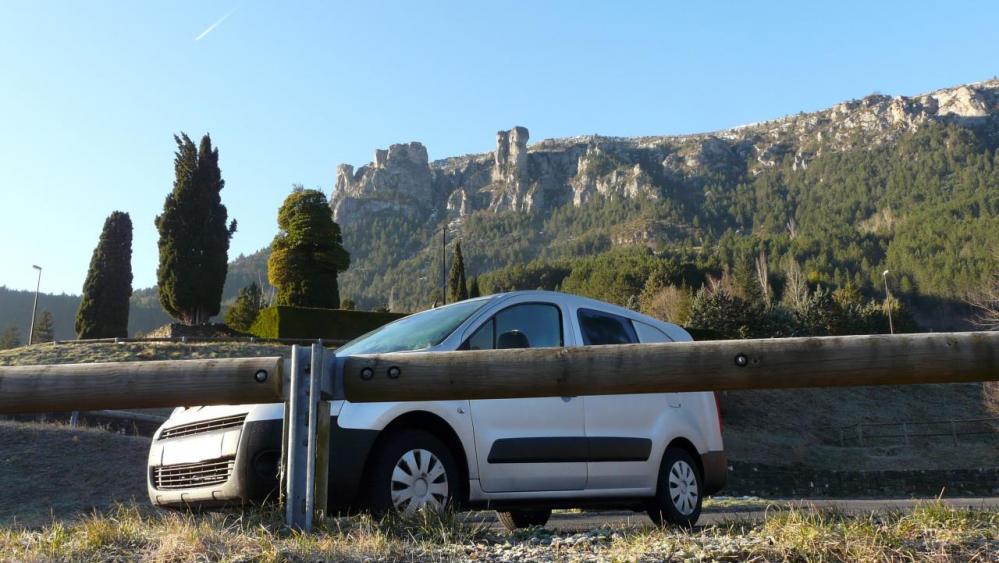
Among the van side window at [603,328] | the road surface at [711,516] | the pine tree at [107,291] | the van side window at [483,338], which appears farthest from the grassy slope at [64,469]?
the pine tree at [107,291]

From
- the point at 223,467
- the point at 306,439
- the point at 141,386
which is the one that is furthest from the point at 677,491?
the point at 141,386

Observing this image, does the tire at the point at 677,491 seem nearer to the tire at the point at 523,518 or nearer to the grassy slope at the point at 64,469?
the tire at the point at 523,518

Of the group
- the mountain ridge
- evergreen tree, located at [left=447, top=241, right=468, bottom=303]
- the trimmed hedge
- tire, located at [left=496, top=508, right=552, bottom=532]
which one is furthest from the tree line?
the mountain ridge

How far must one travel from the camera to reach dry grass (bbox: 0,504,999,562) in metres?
3.04

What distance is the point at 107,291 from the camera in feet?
160

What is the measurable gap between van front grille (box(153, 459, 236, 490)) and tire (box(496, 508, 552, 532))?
9.05 ft

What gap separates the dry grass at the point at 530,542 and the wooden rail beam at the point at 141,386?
1.81ft

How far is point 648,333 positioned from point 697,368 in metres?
3.55

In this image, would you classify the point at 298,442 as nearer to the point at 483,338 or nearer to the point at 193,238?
the point at 483,338

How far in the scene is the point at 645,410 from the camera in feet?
20.9

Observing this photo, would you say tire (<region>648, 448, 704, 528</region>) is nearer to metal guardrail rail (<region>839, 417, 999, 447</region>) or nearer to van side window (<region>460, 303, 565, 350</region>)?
van side window (<region>460, 303, 565, 350</region>)

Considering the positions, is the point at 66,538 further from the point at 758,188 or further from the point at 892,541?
the point at 758,188

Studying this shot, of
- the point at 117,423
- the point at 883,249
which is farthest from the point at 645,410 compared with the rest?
the point at 883,249

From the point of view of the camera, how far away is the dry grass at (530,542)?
304cm
